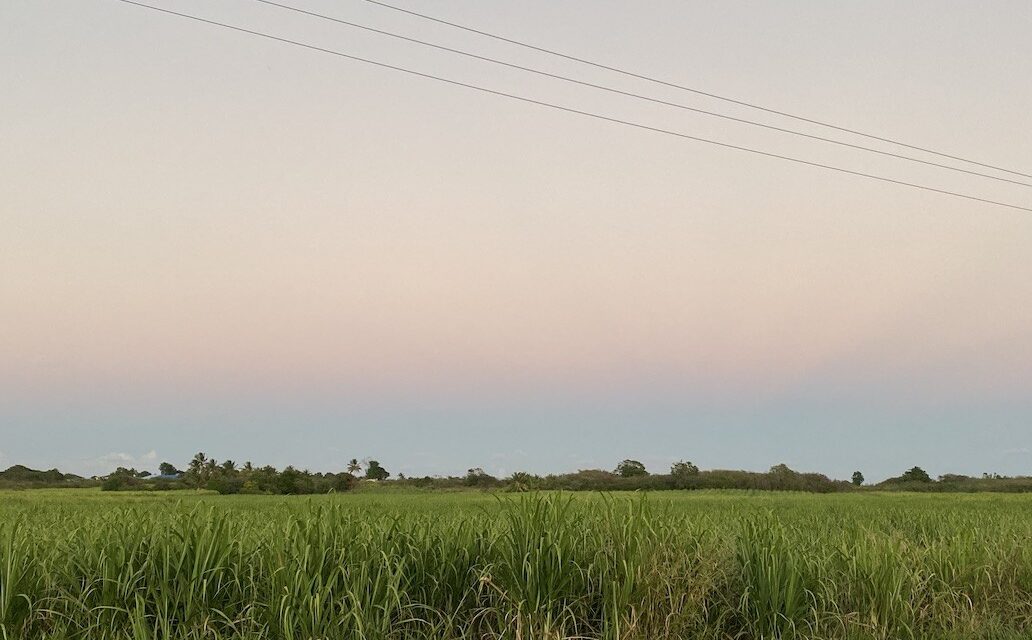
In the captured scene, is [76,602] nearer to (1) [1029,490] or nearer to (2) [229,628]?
(2) [229,628]

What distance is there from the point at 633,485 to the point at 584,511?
4334 centimetres

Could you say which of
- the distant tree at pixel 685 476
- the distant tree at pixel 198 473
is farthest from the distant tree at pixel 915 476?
the distant tree at pixel 198 473

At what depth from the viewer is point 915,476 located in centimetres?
5709

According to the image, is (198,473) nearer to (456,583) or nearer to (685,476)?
(685,476)

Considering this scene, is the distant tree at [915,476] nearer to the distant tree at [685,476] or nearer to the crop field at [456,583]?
the distant tree at [685,476]

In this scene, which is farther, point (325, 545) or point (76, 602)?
point (325, 545)

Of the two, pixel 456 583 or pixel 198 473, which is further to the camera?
pixel 198 473

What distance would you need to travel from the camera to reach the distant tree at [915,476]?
184ft

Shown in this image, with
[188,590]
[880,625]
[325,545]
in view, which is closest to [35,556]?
[188,590]

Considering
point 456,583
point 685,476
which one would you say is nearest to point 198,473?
point 685,476

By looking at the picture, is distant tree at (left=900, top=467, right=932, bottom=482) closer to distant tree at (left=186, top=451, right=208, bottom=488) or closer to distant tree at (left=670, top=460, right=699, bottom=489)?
distant tree at (left=670, top=460, right=699, bottom=489)

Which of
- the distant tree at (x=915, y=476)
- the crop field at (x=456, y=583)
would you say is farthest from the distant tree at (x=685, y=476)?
the crop field at (x=456, y=583)

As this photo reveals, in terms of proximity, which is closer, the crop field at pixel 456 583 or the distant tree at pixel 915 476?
the crop field at pixel 456 583

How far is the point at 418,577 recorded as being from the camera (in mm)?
6590
